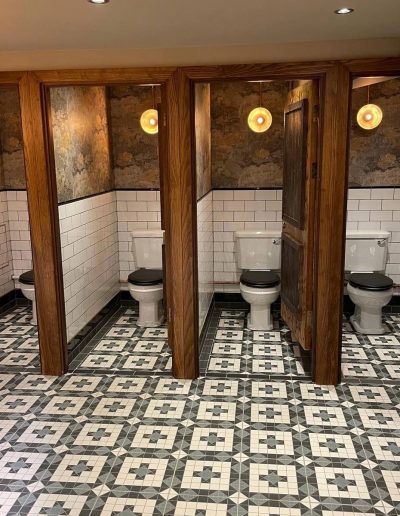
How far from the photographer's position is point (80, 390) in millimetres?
3461

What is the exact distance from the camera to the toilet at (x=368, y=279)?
4.30 m

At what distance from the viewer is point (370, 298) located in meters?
4.30

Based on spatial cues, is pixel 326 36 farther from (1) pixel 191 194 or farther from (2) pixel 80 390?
(2) pixel 80 390

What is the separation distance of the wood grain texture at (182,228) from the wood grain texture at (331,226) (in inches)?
32.4

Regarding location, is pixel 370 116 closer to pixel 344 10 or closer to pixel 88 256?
pixel 344 10

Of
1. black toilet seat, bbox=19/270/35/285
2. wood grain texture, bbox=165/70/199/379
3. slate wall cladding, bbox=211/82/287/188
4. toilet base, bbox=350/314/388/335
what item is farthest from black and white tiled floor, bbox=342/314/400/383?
black toilet seat, bbox=19/270/35/285

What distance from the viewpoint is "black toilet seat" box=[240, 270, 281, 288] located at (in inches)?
175

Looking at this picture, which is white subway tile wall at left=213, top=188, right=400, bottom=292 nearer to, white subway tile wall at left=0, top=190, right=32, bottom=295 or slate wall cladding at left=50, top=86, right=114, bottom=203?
slate wall cladding at left=50, top=86, right=114, bottom=203

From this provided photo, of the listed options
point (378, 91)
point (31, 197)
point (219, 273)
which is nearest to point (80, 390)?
point (31, 197)

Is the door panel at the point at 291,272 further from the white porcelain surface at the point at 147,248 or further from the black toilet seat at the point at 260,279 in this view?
the white porcelain surface at the point at 147,248

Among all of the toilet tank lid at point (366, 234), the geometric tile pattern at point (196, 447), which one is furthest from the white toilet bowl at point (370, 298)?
the geometric tile pattern at point (196, 447)

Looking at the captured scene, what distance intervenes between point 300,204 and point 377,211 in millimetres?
1440

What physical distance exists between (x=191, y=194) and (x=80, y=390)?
1514mm

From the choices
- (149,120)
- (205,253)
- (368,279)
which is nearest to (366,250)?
(368,279)
